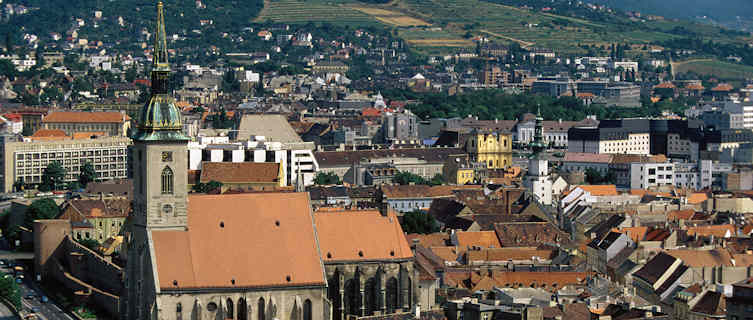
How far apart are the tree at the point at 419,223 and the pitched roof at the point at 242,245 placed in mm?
32741

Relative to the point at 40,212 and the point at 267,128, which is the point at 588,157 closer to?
the point at 267,128

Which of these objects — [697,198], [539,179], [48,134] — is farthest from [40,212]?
[697,198]

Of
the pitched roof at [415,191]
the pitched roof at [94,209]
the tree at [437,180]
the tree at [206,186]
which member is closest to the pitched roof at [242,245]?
the pitched roof at [94,209]

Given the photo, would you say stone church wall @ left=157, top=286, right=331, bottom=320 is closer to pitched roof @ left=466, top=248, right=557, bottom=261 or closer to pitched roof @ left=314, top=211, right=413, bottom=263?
pitched roof @ left=314, top=211, right=413, bottom=263

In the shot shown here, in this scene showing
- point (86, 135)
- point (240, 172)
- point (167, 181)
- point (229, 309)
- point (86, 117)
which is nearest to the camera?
point (229, 309)

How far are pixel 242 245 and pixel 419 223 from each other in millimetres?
35931

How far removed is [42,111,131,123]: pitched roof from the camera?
17734cm

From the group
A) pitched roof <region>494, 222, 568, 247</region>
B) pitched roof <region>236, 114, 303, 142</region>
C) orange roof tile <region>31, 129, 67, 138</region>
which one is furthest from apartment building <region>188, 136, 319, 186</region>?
pitched roof <region>494, 222, 568, 247</region>

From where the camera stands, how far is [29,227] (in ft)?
365

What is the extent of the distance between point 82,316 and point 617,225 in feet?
112

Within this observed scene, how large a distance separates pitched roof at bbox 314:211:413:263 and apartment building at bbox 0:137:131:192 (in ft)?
242

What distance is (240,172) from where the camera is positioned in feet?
389

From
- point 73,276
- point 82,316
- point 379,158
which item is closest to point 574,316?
point 82,316

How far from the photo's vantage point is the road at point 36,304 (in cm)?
8769
